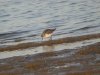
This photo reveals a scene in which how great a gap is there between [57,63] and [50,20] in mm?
12101

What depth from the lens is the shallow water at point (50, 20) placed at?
774 inches

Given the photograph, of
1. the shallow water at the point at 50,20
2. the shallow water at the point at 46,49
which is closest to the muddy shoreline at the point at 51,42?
the shallow water at the point at 46,49

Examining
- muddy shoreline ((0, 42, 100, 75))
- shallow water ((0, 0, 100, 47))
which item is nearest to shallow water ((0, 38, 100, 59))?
muddy shoreline ((0, 42, 100, 75))

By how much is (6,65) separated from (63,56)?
1845mm

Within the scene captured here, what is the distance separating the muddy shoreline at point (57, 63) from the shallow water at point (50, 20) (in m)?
4.76

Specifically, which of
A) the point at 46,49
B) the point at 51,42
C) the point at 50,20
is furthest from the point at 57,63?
the point at 50,20

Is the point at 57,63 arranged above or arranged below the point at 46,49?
above

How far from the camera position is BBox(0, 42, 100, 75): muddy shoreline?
426 inches

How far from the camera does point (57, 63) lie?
12.0 metres

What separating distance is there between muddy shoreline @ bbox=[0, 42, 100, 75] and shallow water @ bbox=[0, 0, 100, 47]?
4.76 meters

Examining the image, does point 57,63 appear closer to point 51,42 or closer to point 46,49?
point 46,49

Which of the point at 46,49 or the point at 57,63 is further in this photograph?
the point at 46,49

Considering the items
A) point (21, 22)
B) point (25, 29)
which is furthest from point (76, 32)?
point (21, 22)

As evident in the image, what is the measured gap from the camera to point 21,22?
24281 mm
